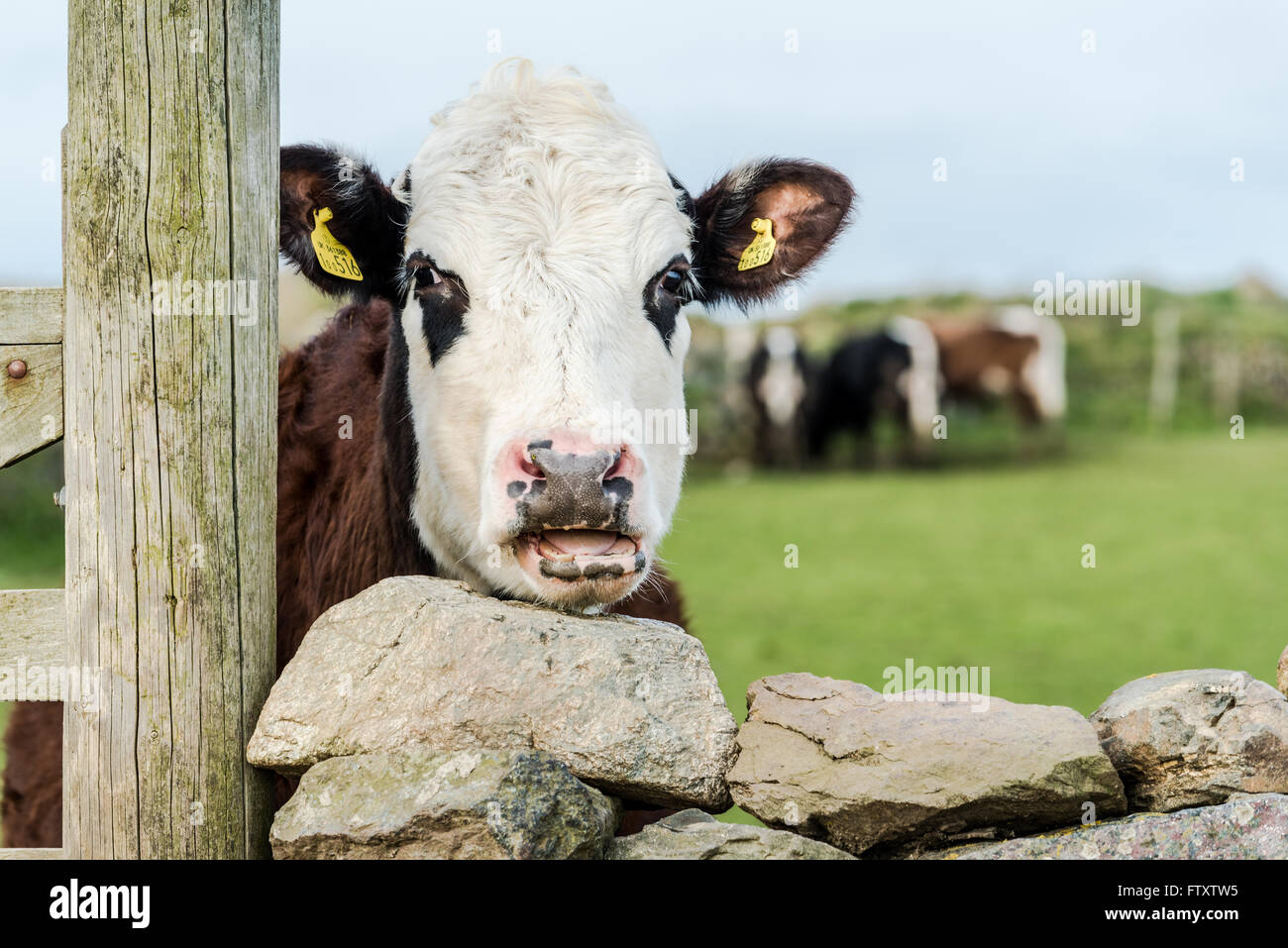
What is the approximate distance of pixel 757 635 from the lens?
38.9 feet

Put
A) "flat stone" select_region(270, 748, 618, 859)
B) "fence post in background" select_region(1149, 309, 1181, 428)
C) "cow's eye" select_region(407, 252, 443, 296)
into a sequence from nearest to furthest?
"flat stone" select_region(270, 748, 618, 859) → "cow's eye" select_region(407, 252, 443, 296) → "fence post in background" select_region(1149, 309, 1181, 428)

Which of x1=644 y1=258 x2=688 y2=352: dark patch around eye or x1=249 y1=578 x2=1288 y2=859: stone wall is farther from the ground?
x1=644 y1=258 x2=688 y2=352: dark patch around eye

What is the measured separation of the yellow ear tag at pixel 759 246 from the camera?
4.64m

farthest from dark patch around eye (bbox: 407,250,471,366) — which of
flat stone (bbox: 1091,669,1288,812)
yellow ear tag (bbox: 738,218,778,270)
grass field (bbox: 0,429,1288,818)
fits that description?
grass field (bbox: 0,429,1288,818)

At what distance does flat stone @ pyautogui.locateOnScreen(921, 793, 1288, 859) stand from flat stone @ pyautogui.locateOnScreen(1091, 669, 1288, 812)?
0.14m

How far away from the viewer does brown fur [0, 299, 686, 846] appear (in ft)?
13.8

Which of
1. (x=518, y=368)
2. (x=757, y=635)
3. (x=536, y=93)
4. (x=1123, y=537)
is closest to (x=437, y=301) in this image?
(x=518, y=368)

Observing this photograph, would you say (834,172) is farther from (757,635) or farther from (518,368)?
(757,635)

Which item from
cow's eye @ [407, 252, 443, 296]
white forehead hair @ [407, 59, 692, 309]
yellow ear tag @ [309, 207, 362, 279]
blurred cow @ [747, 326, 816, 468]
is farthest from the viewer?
blurred cow @ [747, 326, 816, 468]

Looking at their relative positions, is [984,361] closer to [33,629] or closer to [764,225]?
[764,225]

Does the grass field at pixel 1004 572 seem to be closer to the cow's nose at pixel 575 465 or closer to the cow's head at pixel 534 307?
the cow's head at pixel 534 307

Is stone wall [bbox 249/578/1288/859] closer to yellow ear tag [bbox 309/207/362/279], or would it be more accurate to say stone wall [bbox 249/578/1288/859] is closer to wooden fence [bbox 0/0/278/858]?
wooden fence [bbox 0/0/278/858]

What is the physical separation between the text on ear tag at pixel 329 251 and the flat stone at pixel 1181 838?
2.56 m
